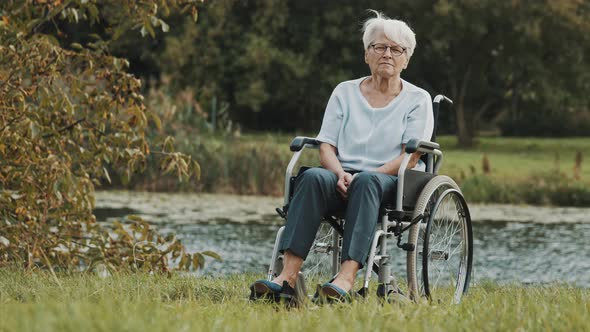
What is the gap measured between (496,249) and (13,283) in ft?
20.6

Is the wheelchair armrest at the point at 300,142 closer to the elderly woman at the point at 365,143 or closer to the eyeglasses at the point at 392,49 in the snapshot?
the elderly woman at the point at 365,143

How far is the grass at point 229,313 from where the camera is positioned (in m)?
2.78

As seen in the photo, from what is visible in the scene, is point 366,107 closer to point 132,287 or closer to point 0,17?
point 132,287

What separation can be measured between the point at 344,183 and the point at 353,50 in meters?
23.6

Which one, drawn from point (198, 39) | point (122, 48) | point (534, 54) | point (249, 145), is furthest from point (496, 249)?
point (122, 48)

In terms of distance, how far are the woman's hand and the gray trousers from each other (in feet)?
0.07

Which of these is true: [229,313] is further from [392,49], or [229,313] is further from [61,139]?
[61,139]

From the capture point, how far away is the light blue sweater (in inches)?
175

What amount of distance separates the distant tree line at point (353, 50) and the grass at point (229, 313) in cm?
2017

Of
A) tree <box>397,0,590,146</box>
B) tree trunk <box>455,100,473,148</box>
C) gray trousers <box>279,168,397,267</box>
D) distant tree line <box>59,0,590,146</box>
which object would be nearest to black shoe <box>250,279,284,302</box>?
gray trousers <box>279,168,397,267</box>

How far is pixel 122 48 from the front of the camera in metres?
29.9

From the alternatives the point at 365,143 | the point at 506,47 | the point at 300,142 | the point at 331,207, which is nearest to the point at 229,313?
the point at 331,207

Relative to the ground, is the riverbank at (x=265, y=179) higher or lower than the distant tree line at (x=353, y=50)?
lower

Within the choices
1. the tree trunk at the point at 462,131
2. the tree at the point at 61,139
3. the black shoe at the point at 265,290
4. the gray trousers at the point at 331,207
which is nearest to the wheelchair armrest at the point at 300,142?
the gray trousers at the point at 331,207
